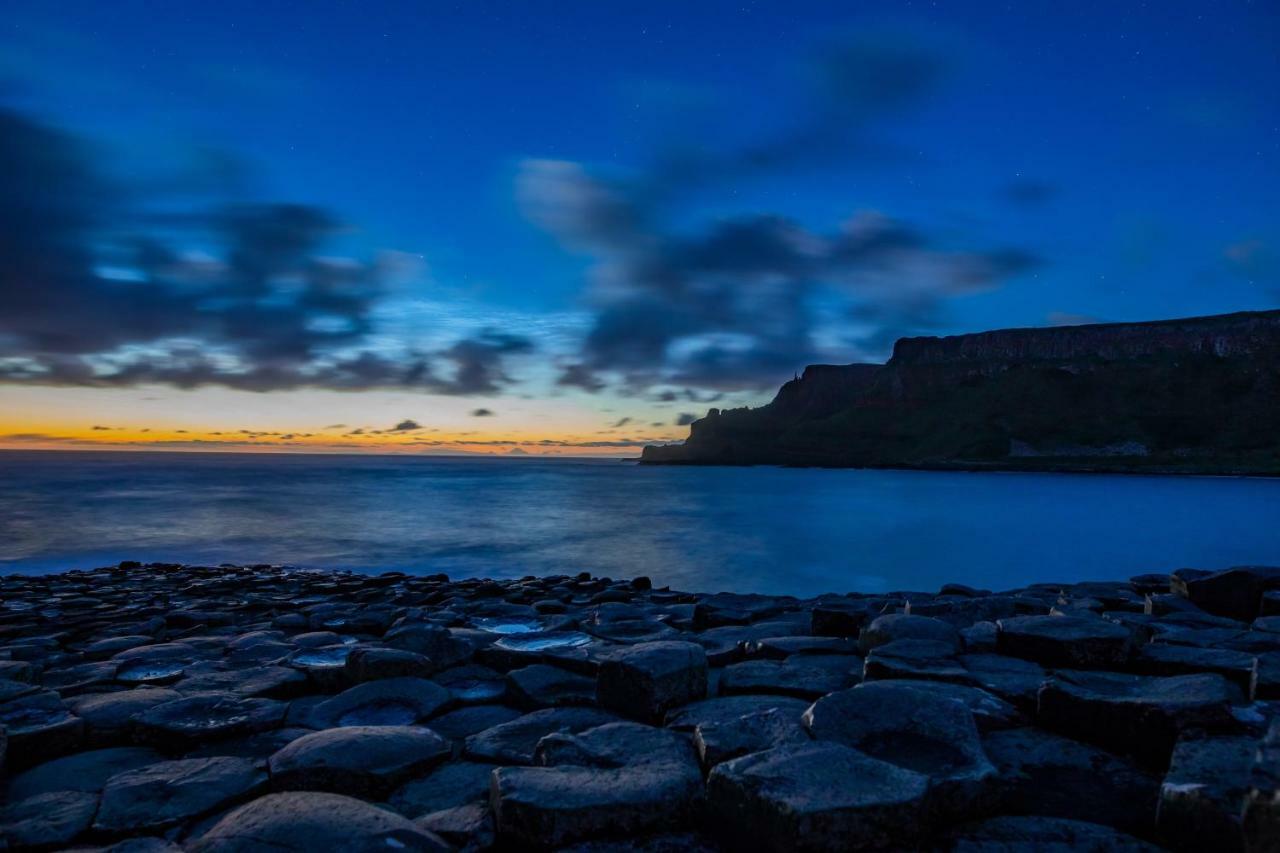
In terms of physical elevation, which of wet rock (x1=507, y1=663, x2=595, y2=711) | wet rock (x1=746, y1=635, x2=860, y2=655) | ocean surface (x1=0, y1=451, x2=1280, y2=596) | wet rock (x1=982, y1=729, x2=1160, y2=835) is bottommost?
ocean surface (x1=0, y1=451, x2=1280, y2=596)

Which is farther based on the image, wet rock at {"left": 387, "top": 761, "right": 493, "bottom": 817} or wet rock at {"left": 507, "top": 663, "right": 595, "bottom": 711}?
wet rock at {"left": 507, "top": 663, "right": 595, "bottom": 711}

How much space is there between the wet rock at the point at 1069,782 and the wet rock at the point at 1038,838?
12 cm

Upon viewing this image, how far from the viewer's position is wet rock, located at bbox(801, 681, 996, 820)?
213cm

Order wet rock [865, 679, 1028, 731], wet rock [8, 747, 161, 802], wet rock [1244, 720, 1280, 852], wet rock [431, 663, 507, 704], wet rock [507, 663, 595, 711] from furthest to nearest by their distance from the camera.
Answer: wet rock [431, 663, 507, 704] → wet rock [507, 663, 595, 711] → wet rock [865, 679, 1028, 731] → wet rock [8, 747, 161, 802] → wet rock [1244, 720, 1280, 852]

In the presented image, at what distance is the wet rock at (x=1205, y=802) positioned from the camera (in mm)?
1852

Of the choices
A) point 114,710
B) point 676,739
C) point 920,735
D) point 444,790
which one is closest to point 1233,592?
point 920,735

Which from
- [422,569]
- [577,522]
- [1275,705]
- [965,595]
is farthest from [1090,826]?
[577,522]

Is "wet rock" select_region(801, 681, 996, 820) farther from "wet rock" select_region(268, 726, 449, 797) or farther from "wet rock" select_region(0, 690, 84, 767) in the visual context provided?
"wet rock" select_region(0, 690, 84, 767)

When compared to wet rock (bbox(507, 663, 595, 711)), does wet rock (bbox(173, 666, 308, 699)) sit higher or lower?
lower

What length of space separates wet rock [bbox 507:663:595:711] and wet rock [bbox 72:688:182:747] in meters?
1.72

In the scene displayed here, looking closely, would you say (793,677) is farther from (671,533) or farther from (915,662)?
(671,533)

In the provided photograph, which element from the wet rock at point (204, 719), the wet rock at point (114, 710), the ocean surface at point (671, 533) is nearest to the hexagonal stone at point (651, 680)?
the wet rock at point (204, 719)

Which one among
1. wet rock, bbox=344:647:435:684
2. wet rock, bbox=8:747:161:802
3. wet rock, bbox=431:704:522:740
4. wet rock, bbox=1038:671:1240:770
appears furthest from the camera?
wet rock, bbox=344:647:435:684

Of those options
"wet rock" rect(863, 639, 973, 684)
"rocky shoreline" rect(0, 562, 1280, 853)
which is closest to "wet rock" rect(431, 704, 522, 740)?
"rocky shoreline" rect(0, 562, 1280, 853)
